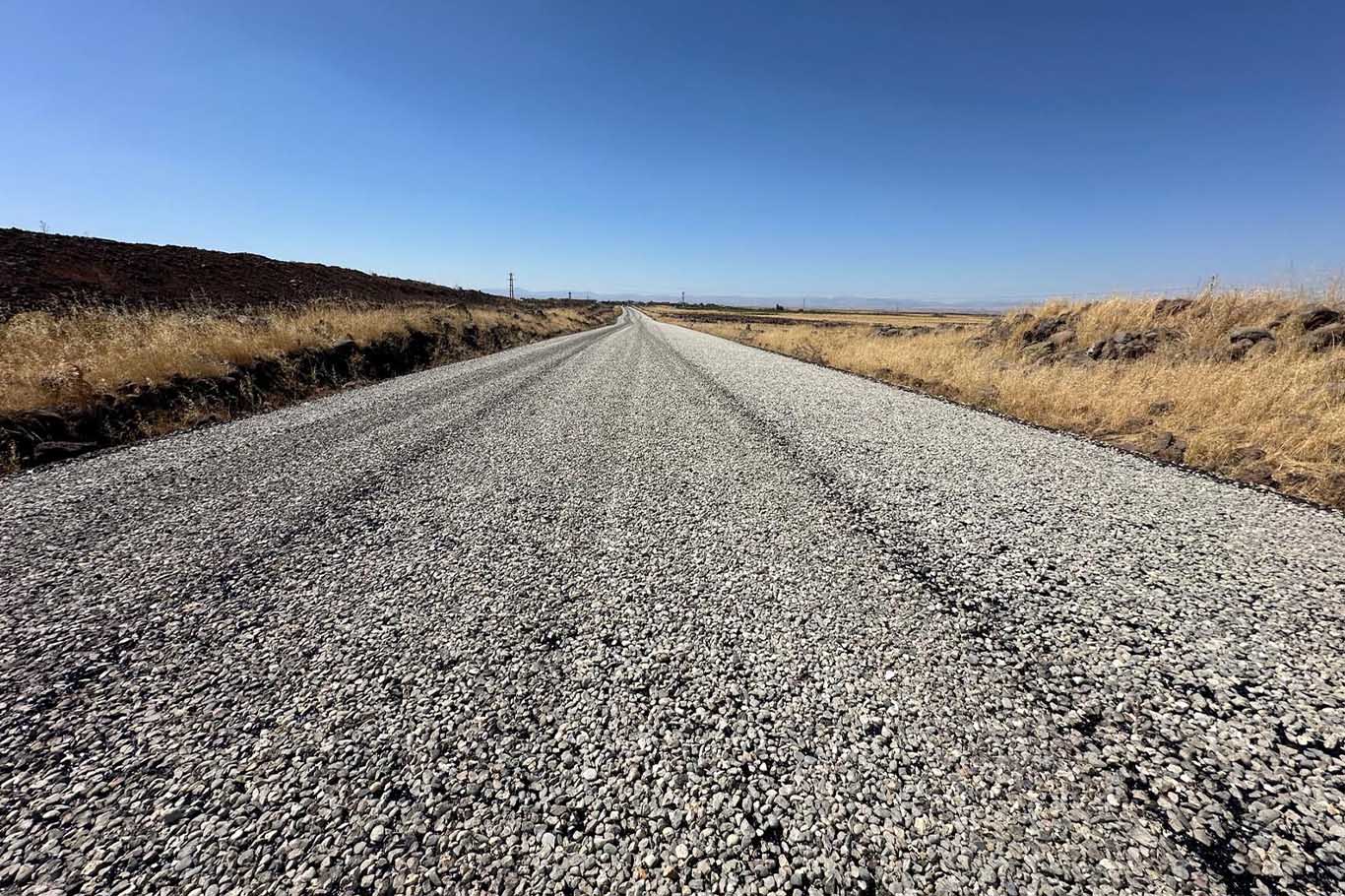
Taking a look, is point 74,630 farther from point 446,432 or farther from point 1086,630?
point 1086,630

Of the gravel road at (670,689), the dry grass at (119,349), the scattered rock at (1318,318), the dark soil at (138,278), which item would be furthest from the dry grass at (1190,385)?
the dark soil at (138,278)

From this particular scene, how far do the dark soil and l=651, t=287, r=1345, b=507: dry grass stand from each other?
22627 mm

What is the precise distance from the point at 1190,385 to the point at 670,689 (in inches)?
390

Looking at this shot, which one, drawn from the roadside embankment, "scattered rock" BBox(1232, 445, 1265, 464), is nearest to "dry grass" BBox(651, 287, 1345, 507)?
"scattered rock" BBox(1232, 445, 1265, 464)

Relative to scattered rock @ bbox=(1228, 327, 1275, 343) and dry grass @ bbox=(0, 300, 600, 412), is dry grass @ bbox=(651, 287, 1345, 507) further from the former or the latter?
dry grass @ bbox=(0, 300, 600, 412)

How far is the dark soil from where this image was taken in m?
17.5

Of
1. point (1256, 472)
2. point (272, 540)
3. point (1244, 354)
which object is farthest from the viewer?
point (1244, 354)

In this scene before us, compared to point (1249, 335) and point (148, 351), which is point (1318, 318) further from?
point (148, 351)

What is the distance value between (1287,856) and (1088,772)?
48cm

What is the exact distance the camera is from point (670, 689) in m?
2.31

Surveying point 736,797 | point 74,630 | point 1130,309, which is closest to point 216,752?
point 74,630

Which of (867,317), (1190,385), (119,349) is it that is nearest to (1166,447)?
(1190,385)

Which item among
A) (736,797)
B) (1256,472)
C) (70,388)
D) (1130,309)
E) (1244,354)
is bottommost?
(736,797)

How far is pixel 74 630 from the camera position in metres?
2.65
